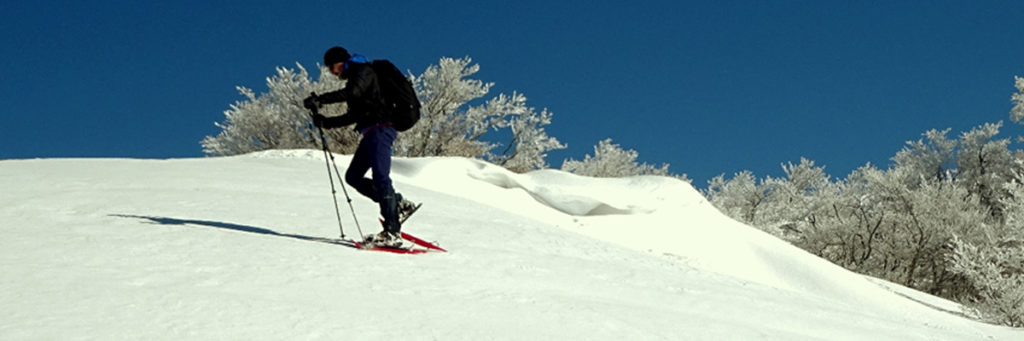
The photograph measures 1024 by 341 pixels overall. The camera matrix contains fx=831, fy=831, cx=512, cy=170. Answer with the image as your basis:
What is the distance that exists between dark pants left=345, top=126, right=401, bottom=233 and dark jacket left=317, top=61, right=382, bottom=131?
0.12m

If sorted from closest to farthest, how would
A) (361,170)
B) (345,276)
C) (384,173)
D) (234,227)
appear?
(345,276) < (384,173) < (361,170) < (234,227)

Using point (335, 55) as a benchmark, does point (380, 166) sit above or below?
below

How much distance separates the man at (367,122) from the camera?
6227 mm

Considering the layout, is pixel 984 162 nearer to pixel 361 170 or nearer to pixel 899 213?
pixel 899 213

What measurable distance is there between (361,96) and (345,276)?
5.37 feet

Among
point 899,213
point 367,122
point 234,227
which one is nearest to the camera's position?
point 367,122

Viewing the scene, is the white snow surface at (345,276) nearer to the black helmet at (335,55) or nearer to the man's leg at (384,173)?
the man's leg at (384,173)

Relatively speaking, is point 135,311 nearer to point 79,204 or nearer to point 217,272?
point 217,272

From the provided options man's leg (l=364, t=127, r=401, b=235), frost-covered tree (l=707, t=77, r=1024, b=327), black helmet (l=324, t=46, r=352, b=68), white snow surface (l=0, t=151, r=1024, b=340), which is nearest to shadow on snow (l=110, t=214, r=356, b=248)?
white snow surface (l=0, t=151, r=1024, b=340)

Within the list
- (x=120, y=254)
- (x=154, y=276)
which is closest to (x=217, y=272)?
(x=154, y=276)

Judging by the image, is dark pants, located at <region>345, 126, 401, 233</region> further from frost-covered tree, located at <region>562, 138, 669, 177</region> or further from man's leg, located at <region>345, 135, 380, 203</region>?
frost-covered tree, located at <region>562, 138, 669, 177</region>

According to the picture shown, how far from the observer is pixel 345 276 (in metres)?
5.09

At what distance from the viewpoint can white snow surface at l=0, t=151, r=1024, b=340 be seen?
153 inches

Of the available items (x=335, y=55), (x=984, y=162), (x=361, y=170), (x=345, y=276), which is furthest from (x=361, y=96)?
(x=984, y=162)
